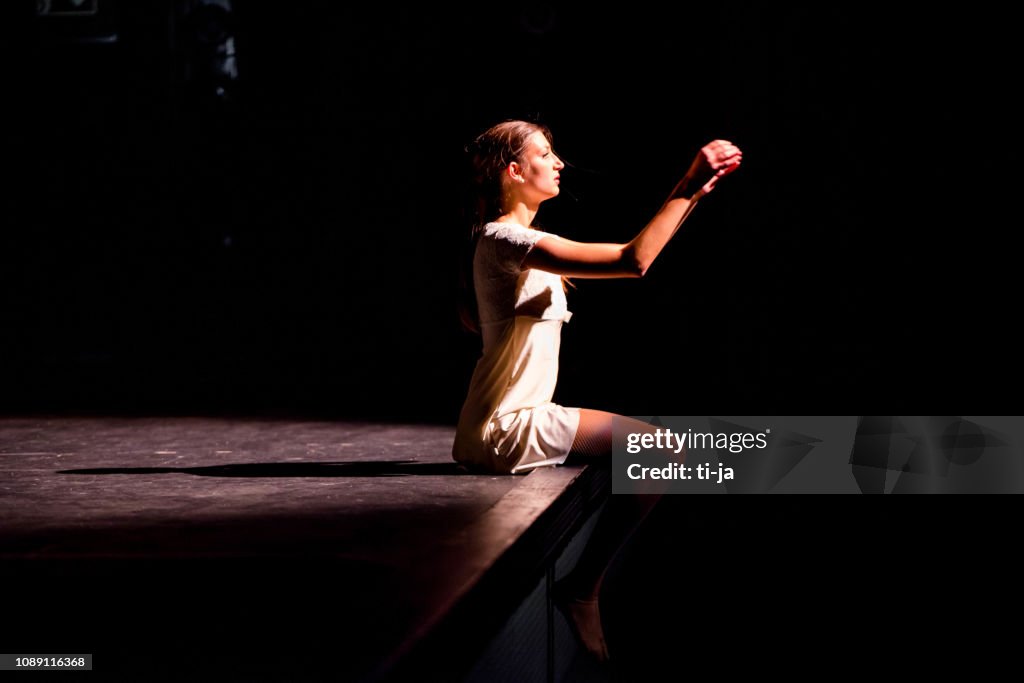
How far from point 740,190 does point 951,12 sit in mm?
1134

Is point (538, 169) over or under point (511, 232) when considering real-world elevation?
over

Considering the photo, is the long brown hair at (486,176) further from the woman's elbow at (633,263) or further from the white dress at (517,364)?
the woman's elbow at (633,263)

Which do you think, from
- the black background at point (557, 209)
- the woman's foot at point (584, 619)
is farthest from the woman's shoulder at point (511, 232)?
the black background at point (557, 209)

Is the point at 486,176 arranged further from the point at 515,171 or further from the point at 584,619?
the point at 584,619

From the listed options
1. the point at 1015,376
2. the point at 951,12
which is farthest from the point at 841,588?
the point at 951,12

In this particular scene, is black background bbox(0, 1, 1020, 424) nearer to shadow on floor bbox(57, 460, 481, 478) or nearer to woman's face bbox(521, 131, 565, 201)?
shadow on floor bbox(57, 460, 481, 478)

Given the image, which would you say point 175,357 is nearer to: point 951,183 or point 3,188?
point 3,188

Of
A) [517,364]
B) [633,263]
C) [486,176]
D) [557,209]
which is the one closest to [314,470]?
[517,364]

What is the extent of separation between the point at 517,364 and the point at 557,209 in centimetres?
274

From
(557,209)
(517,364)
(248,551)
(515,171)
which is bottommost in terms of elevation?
(248,551)

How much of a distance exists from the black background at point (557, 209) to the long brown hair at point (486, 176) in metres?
1.86

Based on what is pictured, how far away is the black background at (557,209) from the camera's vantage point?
4367 mm

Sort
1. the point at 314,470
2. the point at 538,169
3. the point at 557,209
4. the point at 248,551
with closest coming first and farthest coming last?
the point at 248,551
the point at 538,169
the point at 314,470
the point at 557,209

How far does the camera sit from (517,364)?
1874mm
